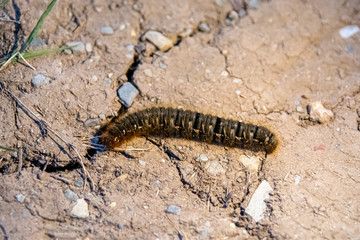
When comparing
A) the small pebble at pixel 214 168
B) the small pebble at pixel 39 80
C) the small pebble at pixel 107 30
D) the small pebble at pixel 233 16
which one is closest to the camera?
the small pebble at pixel 214 168

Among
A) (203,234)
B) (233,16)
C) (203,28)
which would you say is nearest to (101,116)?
(203,234)

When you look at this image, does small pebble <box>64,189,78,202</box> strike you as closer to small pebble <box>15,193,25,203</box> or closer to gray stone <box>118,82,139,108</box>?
small pebble <box>15,193,25,203</box>

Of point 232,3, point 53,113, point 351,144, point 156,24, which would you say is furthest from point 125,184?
point 232,3

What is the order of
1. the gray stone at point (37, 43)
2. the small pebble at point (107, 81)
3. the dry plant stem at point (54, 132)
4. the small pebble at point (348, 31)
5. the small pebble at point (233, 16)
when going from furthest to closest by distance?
1. the small pebble at point (233, 16)
2. the small pebble at point (348, 31)
3. the gray stone at point (37, 43)
4. the small pebble at point (107, 81)
5. the dry plant stem at point (54, 132)

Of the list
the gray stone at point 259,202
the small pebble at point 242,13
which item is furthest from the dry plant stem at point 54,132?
the small pebble at point 242,13

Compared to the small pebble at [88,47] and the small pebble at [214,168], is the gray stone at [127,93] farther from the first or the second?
the small pebble at [214,168]

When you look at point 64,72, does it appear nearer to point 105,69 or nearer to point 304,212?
point 105,69
